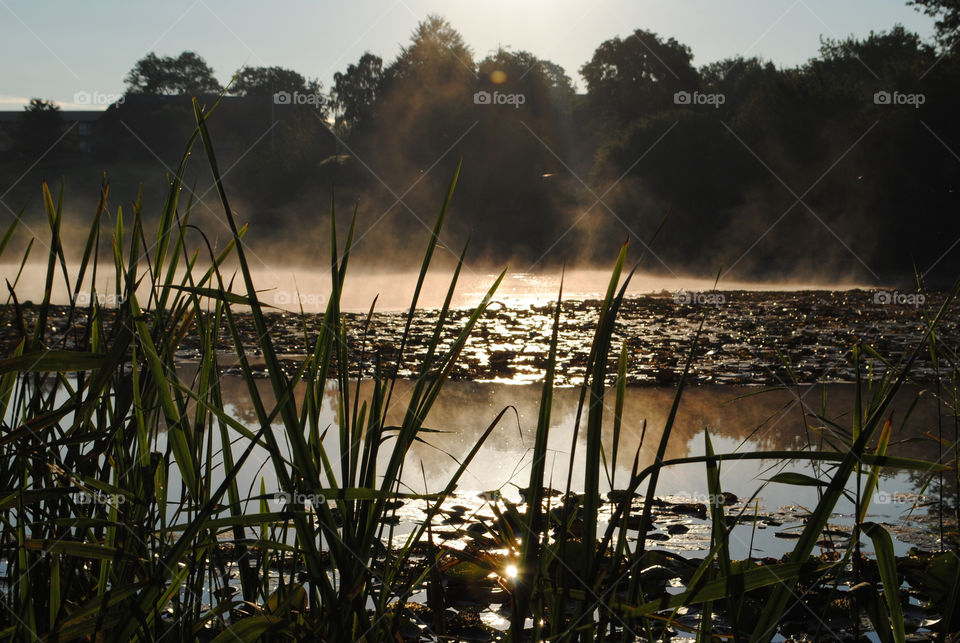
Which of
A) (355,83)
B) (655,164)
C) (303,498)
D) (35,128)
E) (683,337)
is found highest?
(355,83)

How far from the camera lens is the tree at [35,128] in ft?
96.5

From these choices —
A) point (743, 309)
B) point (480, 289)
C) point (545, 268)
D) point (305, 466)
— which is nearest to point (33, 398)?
point (305, 466)

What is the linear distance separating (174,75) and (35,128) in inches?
830

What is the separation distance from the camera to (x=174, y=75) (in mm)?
48844

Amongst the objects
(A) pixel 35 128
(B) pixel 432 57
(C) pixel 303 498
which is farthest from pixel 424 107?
(C) pixel 303 498

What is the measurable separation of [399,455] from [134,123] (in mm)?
35571

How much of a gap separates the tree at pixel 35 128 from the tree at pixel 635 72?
2150cm

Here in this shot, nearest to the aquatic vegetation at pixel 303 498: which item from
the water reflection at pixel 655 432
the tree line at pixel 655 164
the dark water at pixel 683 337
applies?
→ the water reflection at pixel 655 432

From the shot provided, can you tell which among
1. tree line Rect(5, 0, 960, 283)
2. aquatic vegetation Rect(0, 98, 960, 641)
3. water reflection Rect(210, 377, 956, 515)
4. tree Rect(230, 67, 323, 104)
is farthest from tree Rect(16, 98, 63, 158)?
aquatic vegetation Rect(0, 98, 960, 641)

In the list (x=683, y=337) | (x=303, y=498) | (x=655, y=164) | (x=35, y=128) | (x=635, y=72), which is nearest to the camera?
(x=303, y=498)

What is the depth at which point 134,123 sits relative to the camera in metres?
32.4

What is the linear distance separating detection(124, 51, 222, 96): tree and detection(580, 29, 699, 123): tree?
23631 millimetres

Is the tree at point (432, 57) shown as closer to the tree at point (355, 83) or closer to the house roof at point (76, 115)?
the tree at point (355, 83)

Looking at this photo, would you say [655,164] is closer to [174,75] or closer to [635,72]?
[635,72]
